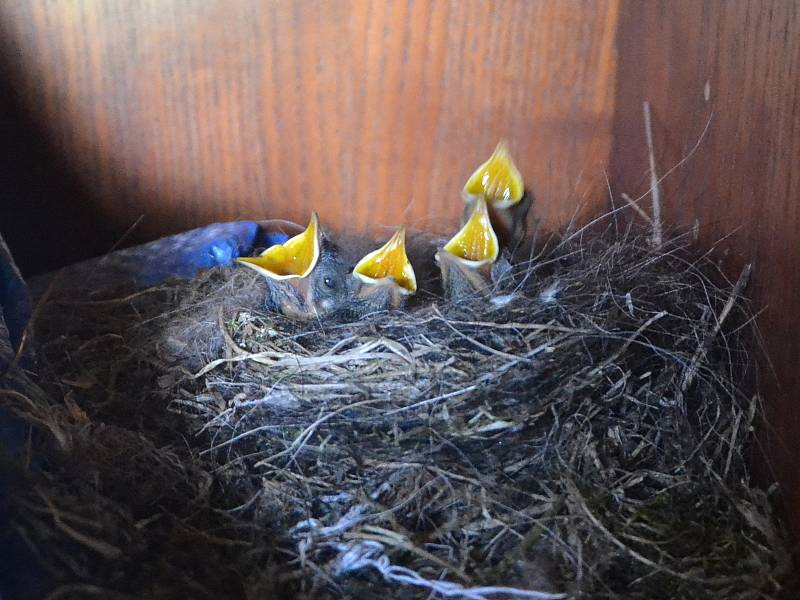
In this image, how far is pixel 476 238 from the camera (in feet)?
3.16

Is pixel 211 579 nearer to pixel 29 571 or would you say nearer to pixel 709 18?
pixel 29 571

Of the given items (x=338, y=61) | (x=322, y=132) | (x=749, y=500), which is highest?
(x=338, y=61)

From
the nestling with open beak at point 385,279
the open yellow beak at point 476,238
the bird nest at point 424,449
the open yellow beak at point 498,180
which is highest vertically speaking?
the open yellow beak at point 498,180

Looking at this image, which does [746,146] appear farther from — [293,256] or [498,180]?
[293,256]

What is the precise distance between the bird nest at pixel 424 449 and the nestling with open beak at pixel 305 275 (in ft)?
0.12

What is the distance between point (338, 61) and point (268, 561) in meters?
0.75

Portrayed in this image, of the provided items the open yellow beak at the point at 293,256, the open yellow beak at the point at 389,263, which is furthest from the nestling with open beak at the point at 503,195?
the open yellow beak at the point at 293,256

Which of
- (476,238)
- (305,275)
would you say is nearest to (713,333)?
(476,238)

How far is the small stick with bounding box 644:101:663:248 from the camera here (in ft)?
3.02

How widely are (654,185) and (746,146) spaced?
22 cm

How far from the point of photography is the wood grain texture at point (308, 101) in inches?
41.6

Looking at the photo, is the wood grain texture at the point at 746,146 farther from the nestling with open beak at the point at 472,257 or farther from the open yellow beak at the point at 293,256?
the open yellow beak at the point at 293,256

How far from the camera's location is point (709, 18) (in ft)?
2.61

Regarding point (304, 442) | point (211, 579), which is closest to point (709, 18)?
point (304, 442)
